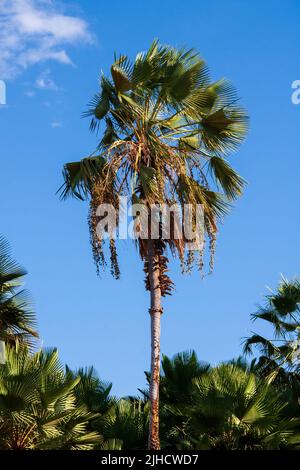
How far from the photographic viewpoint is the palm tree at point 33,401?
1942cm

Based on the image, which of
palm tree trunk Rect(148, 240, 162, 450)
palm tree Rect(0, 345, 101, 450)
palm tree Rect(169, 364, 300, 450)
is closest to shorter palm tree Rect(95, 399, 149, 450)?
palm tree Rect(169, 364, 300, 450)

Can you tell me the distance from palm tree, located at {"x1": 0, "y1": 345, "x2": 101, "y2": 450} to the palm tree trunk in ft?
5.80

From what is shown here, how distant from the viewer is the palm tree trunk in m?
20.3

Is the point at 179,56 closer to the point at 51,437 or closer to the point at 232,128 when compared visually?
the point at 232,128

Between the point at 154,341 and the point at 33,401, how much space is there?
9.93 feet

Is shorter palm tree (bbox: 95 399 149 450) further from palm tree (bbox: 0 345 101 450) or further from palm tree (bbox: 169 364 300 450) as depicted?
palm tree (bbox: 0 345 101 450)

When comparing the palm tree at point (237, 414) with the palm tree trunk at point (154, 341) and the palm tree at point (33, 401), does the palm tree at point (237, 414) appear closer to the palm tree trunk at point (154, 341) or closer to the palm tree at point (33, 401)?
the palm tree trunk at point (154, 341)

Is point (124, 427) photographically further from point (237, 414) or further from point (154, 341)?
point (154, 341)

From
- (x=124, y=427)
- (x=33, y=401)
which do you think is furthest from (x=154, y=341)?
(x=124, y=427)

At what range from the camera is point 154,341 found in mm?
21125

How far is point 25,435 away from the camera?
20.1 m

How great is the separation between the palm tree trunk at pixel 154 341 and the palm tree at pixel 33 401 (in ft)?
5.80

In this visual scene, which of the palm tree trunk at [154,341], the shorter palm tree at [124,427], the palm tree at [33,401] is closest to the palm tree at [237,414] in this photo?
the palm tree trunk at [154,341]

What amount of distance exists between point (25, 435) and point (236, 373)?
5.20 metres
